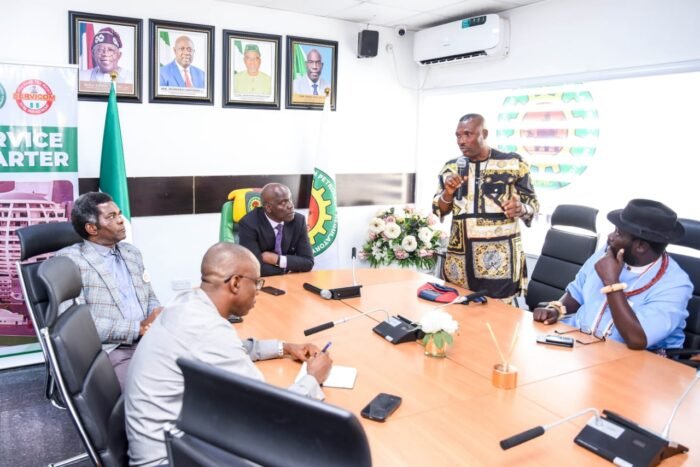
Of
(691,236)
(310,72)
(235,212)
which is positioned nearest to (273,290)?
(235,212)

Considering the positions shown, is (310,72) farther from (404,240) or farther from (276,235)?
(276,235)

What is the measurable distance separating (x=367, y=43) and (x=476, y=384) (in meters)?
3.79

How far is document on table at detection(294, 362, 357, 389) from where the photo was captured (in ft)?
6.06

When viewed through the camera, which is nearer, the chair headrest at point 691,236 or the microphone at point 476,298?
the chair headrest at point 691,236

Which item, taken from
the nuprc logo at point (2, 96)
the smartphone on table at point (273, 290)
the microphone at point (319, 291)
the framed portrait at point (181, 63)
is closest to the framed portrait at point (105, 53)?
the framed portrait at point (181, 63)

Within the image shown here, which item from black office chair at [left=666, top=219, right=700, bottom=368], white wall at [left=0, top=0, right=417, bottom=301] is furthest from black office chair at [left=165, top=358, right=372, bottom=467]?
white wall at [left=0, top=0, right=417, bottom=301]

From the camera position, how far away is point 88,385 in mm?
1554

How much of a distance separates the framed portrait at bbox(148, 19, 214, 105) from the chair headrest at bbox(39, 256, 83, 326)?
7.36 feet

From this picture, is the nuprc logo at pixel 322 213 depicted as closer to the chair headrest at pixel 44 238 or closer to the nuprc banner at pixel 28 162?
the nuprc banner at pixel 28 162

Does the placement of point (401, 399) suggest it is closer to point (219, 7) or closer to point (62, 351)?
point (62, 351)

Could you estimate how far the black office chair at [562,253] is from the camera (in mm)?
3201

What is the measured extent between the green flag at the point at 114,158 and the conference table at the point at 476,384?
1670mm

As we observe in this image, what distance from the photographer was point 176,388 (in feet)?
5.07

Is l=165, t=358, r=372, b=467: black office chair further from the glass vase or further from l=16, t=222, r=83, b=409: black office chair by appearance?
l=16, t=222, r=83, b=409: black office chair
